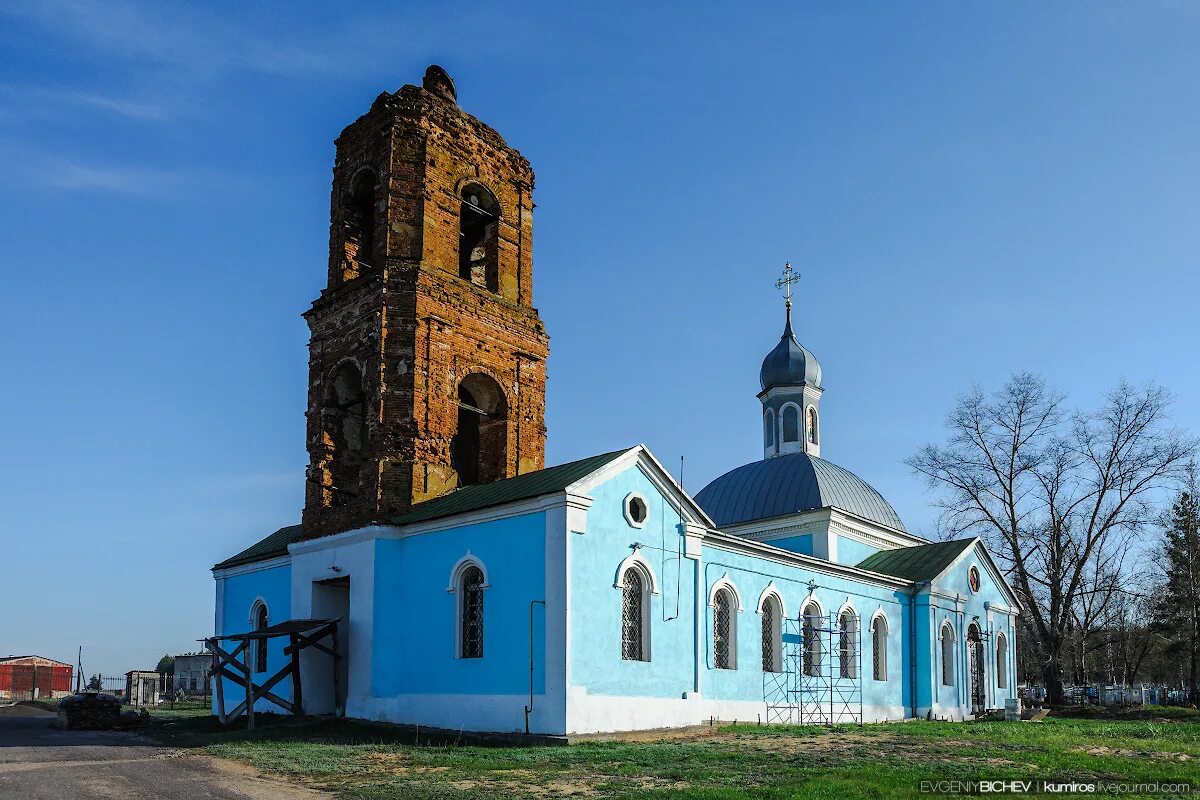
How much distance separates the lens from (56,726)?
827 inches

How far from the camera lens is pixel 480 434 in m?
22.0

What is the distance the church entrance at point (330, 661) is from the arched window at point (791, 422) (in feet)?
51.1

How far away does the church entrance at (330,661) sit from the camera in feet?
63.0

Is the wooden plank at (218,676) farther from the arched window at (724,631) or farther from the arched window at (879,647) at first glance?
the arched window at (879,647)

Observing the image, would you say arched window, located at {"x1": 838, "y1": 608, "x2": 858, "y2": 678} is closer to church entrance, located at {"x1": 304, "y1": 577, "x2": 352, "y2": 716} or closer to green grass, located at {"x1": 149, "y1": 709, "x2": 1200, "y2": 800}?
green grass, located at {"x1": 149, "y1": 709, "x2": 1200, "y2": 800}

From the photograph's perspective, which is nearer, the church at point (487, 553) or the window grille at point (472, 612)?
the church at point (487, 553)

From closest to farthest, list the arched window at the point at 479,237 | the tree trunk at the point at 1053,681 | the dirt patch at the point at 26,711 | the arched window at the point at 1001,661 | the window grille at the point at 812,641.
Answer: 1. the arched window at the point at 479,237
2. the window grille at the point at 812,641
3. the dirt patch at the point at 26,711
4. the arched window at the point at 1001,661
5. the tree trunk at the point at 1053,681

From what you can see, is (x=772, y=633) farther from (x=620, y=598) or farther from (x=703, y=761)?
(x=703, y=761)

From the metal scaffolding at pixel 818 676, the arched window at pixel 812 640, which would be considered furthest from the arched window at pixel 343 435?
the arched window at pixel 812 640

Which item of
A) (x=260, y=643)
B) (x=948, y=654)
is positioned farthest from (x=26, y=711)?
(x=948, y=654)

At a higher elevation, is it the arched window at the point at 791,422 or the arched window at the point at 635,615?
the arched window at the point at 791,422

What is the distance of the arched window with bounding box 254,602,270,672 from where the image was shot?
22609 millimetres

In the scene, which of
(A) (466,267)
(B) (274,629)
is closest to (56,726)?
(B) (274,629)

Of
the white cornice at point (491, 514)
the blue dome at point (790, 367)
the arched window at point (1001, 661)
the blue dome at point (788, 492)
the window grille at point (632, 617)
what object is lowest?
the arched window at point (1001, 661)
